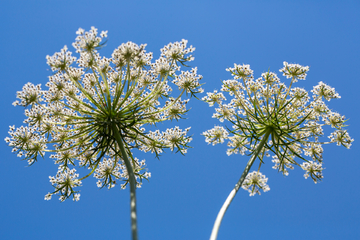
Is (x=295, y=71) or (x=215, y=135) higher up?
(x=295, y=71)

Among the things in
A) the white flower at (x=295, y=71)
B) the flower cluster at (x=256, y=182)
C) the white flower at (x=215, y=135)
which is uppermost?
the white flower at (x=295, y=71)

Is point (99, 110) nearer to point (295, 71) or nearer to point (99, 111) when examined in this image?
point (99, 111)

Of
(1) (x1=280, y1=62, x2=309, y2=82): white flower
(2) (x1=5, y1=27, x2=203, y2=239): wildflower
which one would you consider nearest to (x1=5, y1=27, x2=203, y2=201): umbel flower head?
(2) (x1=5, y1=27, x2=203, y2=239): wildflower

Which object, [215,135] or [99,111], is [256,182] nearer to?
[215,135]

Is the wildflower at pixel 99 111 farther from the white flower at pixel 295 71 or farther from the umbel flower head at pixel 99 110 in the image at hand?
the white flower at pixel 295 71

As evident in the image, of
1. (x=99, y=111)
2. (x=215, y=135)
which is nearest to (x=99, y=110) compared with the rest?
(x=99, y=111)

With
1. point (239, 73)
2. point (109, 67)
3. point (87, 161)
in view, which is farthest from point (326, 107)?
point (87, 161)

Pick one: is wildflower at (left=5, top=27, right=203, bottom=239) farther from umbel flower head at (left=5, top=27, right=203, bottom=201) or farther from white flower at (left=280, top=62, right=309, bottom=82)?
white flower at (left=280, top=62, right=309, bottom=82)

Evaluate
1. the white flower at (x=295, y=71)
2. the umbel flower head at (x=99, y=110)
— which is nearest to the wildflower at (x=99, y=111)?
the umbel flower head at (x=99, y=110)

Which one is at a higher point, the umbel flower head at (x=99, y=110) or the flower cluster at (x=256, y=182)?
the umbel flower head at (x=99, y=110)

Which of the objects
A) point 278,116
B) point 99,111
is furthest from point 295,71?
point 99,111

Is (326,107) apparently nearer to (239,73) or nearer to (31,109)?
(239,73)
